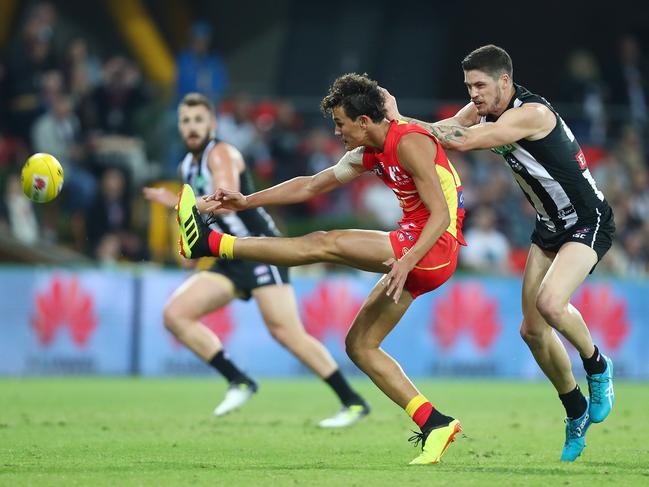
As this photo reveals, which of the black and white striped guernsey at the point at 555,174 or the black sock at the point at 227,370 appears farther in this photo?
the black sock at the point at 227,370

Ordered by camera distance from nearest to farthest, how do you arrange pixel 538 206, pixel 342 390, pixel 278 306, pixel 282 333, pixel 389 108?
pixel 389 108 < pixel 538 206 < pixel 342 390 < pixel 282 333 < pixel 278 306

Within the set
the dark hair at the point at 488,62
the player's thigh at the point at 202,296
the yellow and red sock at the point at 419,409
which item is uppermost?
the dark hair at the point at 488,62

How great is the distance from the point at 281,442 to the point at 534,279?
90.6 inches

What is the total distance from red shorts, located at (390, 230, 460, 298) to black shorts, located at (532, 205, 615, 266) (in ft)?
2.88

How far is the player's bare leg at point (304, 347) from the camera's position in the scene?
431 inches

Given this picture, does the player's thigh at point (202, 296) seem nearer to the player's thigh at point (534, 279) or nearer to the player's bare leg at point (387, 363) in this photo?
the player's bare leg at point (387, 363)

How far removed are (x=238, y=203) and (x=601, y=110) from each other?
14654 mm

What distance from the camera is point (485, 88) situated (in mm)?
8219

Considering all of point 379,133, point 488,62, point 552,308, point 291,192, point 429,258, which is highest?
point 488,62

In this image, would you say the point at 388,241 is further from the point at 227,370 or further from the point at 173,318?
the point at 227,370

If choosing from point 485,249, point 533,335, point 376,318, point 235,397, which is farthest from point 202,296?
point 485,249

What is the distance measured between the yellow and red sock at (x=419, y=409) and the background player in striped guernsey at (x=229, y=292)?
2979mm

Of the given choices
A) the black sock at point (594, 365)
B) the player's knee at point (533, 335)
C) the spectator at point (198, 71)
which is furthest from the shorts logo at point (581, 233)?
the spectator at point (198, 71)

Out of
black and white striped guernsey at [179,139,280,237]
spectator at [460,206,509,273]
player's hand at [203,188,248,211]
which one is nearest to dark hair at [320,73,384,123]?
player's hand at [203,188,248,211]
